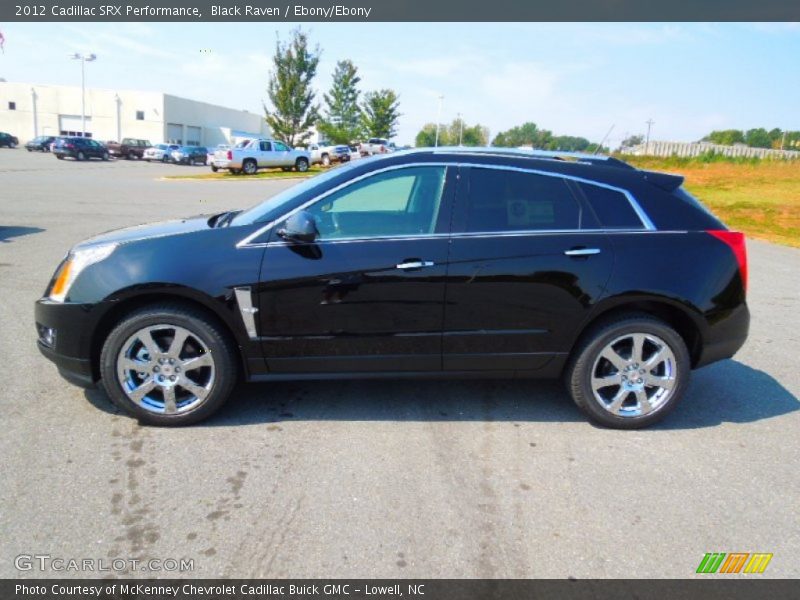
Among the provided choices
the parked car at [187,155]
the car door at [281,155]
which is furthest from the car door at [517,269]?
the parked car at [187,155]

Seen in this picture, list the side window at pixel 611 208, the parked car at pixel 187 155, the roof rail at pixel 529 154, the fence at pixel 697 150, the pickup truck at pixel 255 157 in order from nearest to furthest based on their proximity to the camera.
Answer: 1. the side window at pixel 611 208
2. the roof rail at pixel 529 154
3. the pickup truck at pixel 255 157
4. the fence at pixel 697 150
5. the parked car at pixel 187 155

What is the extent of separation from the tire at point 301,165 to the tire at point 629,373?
33428 millimetres

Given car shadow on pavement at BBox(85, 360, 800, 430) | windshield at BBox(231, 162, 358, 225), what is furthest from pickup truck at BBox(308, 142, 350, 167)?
car shadow on pavement at BBox(85, 360, 800, 430)

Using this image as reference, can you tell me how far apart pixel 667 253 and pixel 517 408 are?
1.45 meters

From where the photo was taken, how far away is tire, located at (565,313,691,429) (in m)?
3.79

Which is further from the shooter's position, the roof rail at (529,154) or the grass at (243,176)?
the grass at (243,176)

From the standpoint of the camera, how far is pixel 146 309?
357 cm

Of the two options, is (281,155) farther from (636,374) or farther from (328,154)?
(636,374)

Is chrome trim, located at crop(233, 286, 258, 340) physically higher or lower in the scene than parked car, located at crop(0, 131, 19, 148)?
lower

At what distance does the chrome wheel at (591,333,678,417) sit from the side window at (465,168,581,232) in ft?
2.88

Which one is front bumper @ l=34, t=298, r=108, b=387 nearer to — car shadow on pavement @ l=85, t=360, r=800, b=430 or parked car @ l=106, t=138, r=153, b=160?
car shadow on pavement @ l=85, t=360, r=800, b=430

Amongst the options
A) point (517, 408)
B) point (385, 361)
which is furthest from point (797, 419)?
point (385, 361)

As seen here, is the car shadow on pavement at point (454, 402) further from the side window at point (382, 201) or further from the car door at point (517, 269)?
the side window at point (382, 201)

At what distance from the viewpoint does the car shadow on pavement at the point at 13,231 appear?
920 cm
